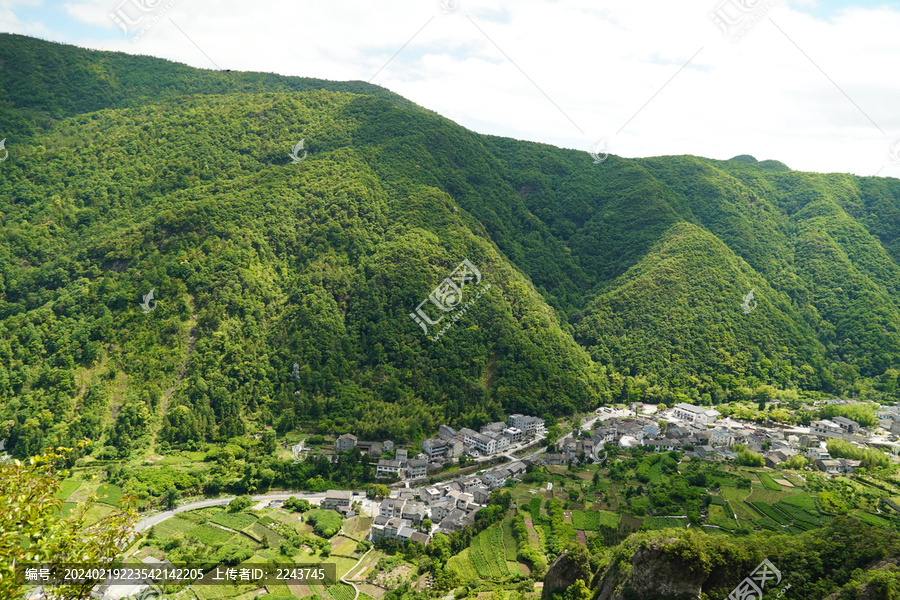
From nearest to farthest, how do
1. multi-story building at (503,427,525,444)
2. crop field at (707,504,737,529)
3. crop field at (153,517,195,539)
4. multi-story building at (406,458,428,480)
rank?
1. crop field at (153,517,195,539)
2. crop field at (707,504,737,529)
3. multi-story building at (406,458,428,480)
4. multi-story building at (503,427,525,444)

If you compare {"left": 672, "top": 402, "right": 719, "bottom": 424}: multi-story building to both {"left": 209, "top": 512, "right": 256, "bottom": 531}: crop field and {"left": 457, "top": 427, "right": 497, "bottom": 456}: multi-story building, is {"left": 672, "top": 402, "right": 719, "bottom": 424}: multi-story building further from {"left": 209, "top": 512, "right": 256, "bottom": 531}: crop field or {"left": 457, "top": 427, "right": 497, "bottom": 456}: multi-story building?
{"left": 209, "top": 512, "right": 256, "bottom": 531}: crop field

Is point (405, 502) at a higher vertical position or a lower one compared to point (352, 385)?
lower

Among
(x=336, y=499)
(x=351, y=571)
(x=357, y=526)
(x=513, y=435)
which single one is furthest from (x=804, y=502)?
(x=336, y=499)

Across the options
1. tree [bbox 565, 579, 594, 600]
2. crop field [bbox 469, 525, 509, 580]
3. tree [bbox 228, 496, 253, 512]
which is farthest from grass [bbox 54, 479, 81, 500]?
tree [bbox 565, 579, 594, 600]

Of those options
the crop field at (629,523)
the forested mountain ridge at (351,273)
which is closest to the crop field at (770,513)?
the crop field at (629,523)

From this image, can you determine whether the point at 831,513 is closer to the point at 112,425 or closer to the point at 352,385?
the point at 352,385

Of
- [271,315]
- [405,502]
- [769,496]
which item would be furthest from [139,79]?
[769,496]
